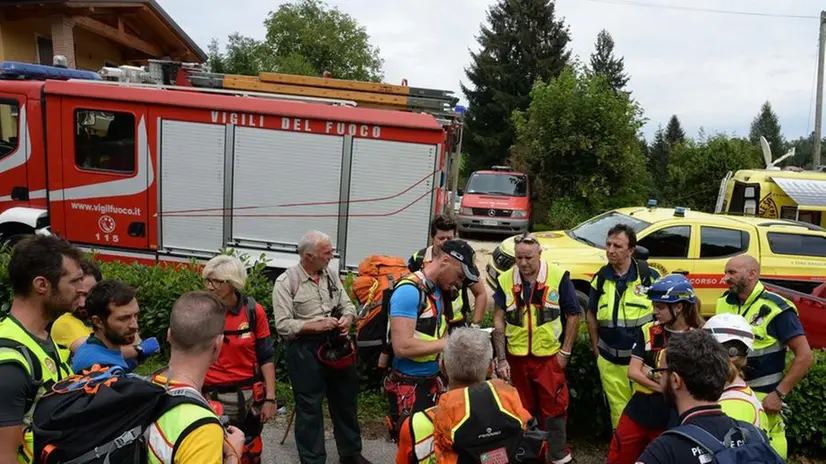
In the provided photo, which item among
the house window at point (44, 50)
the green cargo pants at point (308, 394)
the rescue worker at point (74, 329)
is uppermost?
the house window at point (44, 50)

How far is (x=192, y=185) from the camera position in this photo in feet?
25.2

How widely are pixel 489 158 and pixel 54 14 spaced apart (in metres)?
25.3

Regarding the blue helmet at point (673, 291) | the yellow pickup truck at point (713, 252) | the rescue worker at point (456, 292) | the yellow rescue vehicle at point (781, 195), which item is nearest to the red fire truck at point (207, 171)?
the yellow pickup truck at point (713, 252)

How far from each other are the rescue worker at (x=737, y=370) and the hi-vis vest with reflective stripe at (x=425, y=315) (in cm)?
150

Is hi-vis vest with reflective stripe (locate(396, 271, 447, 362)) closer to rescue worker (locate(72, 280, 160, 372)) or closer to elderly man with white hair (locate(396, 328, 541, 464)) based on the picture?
elderly man with white hair (locate(396, 328, 541, 464))

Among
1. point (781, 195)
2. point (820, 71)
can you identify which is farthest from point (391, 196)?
point (820, 71)

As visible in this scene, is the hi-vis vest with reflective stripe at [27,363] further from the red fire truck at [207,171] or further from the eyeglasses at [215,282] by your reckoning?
the red fire truck at [207,171]

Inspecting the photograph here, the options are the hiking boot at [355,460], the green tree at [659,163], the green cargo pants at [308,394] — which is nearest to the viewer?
the green cargo pants at [308,394]

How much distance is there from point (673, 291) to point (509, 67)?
3317 cm

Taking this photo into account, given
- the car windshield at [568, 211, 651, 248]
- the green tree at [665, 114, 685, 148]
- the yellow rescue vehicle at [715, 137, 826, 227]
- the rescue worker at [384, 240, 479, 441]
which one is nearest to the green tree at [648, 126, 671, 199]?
the green tree at [665, 114, 685, 148]

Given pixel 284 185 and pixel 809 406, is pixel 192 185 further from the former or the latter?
pixel 809 406

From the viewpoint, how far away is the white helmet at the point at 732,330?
2.84 metres

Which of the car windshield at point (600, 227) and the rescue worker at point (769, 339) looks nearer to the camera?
the rescue worker at point (769, 339)

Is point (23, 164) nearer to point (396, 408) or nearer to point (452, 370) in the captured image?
point (396, 408)
